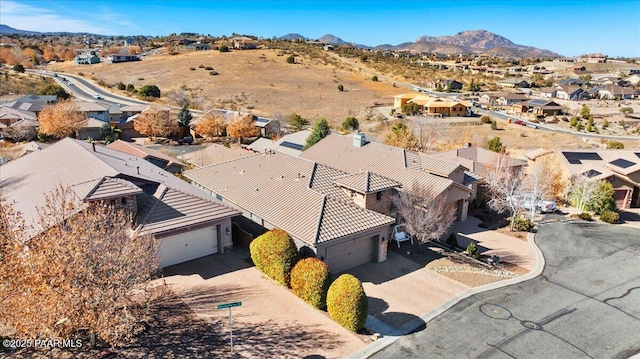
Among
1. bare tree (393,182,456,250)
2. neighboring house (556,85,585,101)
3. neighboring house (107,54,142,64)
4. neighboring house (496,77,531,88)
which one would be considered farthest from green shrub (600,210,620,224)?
neighboring house (107,54,142,64)

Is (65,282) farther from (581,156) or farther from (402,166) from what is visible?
(581,156)

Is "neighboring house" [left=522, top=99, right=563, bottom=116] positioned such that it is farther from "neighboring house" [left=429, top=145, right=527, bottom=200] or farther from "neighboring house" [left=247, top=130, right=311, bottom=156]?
"neighboring house" [left=247, top=130, right=311, bottom=156]

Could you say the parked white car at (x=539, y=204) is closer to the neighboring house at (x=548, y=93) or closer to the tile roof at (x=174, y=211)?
the tile roof at (x=174, y=211)

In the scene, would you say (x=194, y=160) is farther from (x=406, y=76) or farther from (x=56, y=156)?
(x=406, y=76)

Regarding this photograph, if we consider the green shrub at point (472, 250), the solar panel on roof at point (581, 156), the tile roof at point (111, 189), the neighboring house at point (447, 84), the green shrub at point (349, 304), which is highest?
the neighboring house at point (447, 84)

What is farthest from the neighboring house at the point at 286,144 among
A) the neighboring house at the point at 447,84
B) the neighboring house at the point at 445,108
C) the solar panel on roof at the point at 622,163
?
the neighboring house at the point at 447,84

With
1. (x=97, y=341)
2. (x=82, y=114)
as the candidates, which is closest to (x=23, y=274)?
(x=97, y=341)
